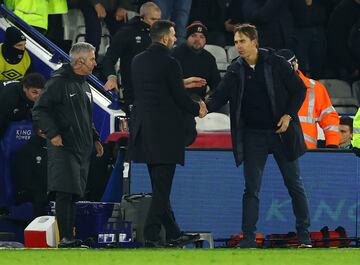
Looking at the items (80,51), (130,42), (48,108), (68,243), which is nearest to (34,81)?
(130,42)

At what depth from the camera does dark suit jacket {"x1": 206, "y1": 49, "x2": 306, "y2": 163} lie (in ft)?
45.5

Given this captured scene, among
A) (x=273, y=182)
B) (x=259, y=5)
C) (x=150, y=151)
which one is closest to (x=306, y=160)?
(x=273, y=182)

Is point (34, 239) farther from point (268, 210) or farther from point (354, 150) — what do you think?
point (354, 150)

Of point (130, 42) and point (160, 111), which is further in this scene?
point (130, 42)

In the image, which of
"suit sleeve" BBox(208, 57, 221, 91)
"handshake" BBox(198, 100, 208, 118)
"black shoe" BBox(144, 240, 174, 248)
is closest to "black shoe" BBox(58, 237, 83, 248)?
"black shoe" BBox(144, 240, 174, 248)

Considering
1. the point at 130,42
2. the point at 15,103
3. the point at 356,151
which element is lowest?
the point at 356,151

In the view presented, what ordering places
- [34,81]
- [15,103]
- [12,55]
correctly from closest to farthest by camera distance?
[34,81] < [15,103] < [12,55]

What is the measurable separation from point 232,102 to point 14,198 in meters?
3.21

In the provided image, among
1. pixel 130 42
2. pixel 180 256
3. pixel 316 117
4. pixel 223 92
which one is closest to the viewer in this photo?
pixel 180 256

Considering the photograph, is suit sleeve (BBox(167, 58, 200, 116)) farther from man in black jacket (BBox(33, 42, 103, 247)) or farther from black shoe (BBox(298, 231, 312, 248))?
black shoe (BBox(298, 231, 312, 248))

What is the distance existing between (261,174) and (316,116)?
179 cm

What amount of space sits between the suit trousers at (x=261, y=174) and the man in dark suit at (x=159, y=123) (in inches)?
22.3

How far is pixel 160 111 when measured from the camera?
1360 centimetres

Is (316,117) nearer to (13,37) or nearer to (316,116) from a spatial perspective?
(316,116)
